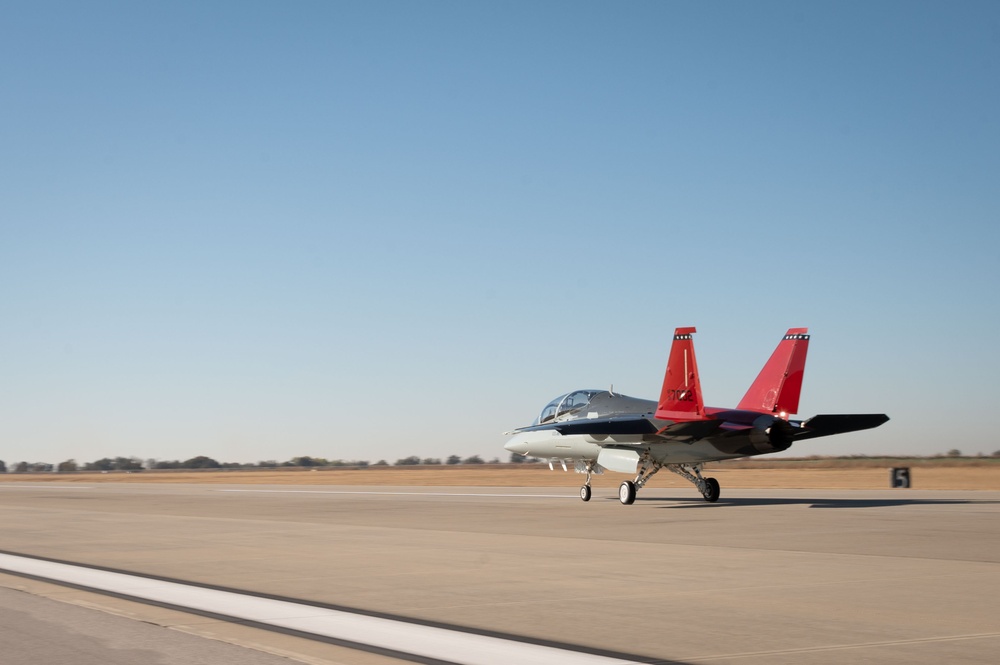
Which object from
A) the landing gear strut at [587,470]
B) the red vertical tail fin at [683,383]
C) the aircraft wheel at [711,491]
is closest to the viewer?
the red vertical tail fin at [683,383]

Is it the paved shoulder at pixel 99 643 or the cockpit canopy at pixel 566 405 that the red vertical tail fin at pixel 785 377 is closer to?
the cockpit canopy at pixel 566 405

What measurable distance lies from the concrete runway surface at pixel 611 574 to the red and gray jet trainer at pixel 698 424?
2.13 metres

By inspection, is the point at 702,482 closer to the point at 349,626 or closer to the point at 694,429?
the point at 694,429

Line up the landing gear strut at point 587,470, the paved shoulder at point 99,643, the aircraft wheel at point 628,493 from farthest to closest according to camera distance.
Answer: the landing gear strut at point 587,470 < the aircraft wheel at point 628,493 < the paved shoulder at point 99,643

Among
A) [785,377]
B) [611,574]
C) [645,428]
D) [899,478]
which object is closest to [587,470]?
[645,428]

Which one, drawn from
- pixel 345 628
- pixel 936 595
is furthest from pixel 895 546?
pixel 345 628

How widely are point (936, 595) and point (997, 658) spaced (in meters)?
3.32

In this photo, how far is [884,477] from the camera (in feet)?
176

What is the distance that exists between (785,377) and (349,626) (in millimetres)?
20863

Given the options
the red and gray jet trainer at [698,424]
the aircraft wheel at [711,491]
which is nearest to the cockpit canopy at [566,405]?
the red and gray jet trainer at [698,424]

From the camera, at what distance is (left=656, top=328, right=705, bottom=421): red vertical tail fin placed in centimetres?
2689

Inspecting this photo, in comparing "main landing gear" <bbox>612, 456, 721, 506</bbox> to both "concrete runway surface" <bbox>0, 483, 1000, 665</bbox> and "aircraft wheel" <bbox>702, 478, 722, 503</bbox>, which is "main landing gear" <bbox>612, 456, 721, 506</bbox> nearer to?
"aircraft wheel" <bbox>702, 478, 722, 503</bbox>

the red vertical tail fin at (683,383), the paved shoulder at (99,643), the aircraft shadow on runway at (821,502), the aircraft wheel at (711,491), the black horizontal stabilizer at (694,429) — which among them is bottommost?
the paved shoulder at (99,643)

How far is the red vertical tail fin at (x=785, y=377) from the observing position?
27.6 metres
